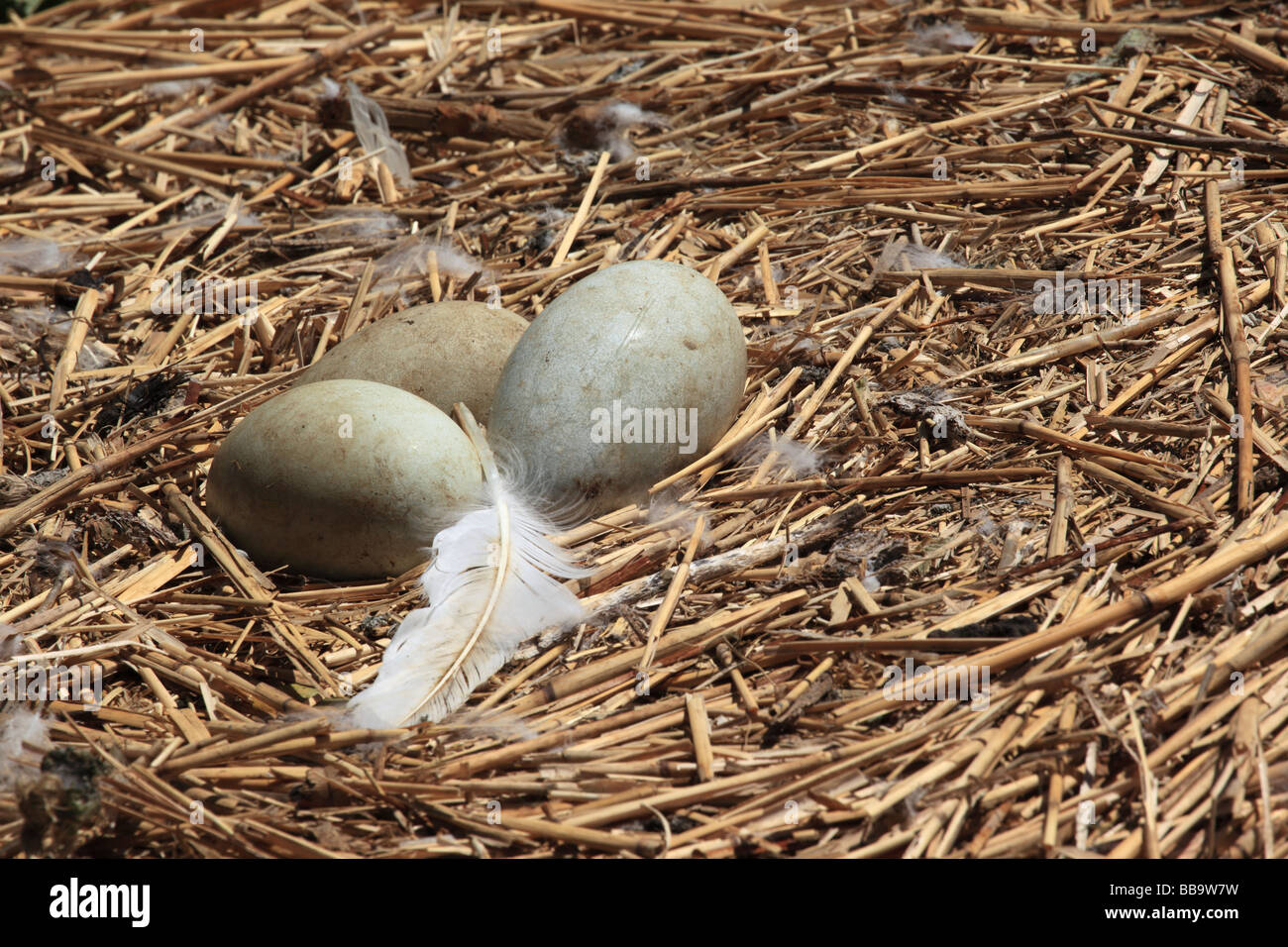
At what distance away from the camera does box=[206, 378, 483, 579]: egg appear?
9.58ft

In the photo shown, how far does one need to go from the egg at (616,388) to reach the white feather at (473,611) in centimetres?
16

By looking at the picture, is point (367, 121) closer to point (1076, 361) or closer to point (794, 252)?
point (794, 252)

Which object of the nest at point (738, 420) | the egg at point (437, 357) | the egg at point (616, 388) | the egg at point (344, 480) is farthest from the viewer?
the egg at point (437, 357)

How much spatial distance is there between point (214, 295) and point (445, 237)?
86 centimetres

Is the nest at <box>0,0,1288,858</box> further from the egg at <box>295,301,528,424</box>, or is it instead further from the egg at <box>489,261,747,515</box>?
the egg at <box>295,301,528,424</box>

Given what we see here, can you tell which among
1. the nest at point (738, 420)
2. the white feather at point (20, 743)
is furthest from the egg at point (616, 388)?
the white feather at point (20, 743)

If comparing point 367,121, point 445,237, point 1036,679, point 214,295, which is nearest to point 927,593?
point 1036,679

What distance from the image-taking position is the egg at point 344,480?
2920mm

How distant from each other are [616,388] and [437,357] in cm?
65

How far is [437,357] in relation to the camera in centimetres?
340

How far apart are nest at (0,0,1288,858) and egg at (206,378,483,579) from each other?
0.33ft

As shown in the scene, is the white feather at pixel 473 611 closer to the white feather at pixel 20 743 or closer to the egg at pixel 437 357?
the egg at pixel 437 357

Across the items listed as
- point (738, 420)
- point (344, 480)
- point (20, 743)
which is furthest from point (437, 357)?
point (20, 743)

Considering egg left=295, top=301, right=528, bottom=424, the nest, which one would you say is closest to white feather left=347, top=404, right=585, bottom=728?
the nest
